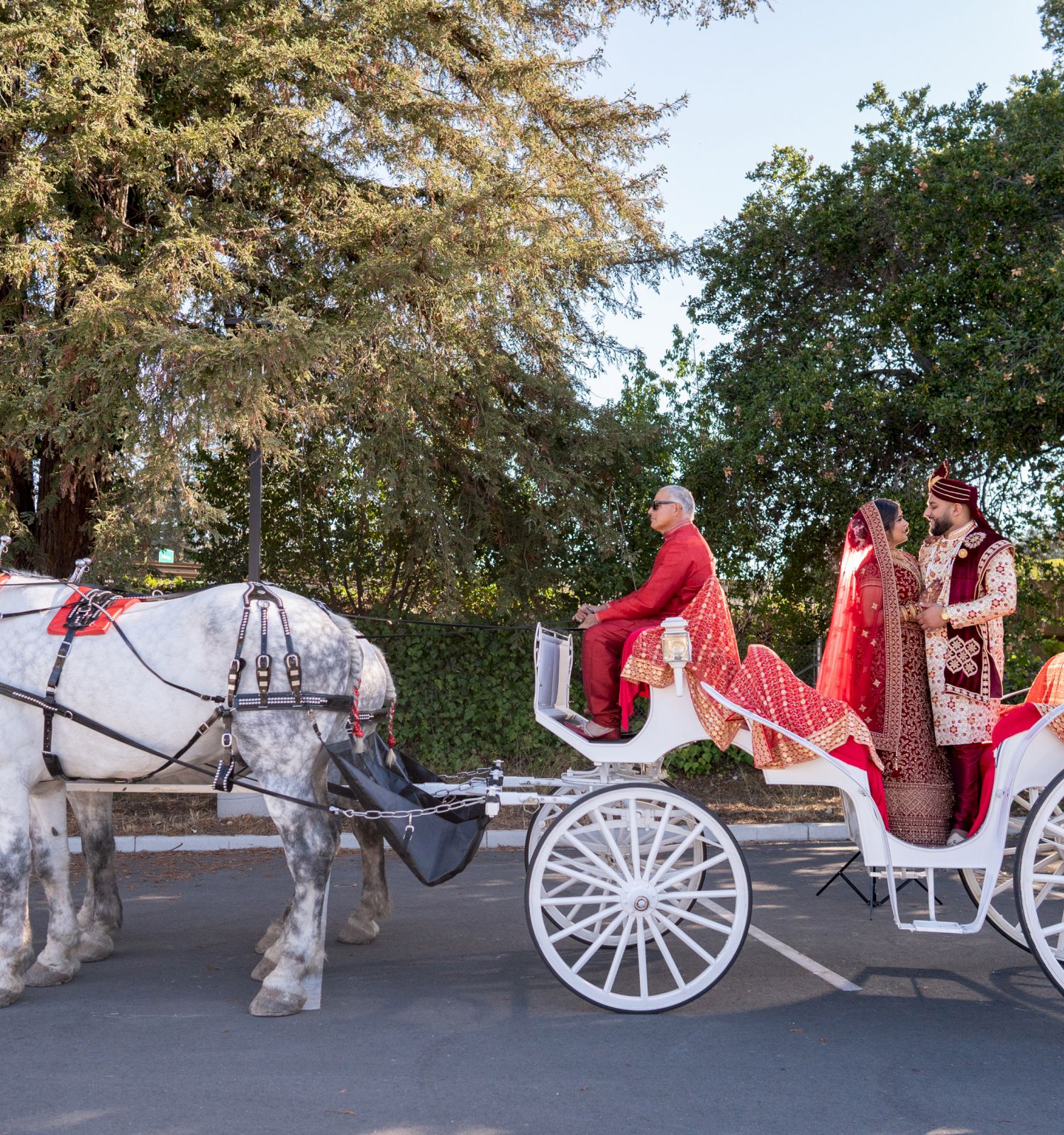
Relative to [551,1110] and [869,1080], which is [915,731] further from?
[551,1110]

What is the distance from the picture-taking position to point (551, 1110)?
11.6 ft

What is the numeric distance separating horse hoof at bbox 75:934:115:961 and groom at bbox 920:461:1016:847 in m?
4.00

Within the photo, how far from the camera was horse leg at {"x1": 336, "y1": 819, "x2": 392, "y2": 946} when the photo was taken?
219 inches

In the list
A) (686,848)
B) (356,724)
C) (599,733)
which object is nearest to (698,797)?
(599,733)

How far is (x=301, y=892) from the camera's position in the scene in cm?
464

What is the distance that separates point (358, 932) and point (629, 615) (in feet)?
7.15

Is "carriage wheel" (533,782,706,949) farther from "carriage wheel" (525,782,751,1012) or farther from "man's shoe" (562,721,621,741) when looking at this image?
"man's shoe" (562,721,621,741)

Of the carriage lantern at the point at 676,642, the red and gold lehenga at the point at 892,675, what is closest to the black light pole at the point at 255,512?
the carriage lantern at the point at 676,642

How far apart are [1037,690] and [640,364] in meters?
6.18

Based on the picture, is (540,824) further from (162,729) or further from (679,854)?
(162,729)

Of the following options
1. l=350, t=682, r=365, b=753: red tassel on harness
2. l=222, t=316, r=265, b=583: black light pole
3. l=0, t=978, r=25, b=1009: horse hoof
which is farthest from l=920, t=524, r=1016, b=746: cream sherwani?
l=222, t=316, r=265, b=583: black light pole

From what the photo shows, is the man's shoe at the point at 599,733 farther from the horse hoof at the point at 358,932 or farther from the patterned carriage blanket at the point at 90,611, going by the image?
the patterned carriage blanket at the point at 90,611

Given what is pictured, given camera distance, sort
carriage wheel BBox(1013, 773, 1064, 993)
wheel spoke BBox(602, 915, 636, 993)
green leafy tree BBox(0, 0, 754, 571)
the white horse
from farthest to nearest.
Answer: green leafy tree BBox(0, 0, 754, 571), the white horse, wheel spoke BBox(602, 915, 636, 993), carriage wheel BBox(1013, 773, 1064, 993)

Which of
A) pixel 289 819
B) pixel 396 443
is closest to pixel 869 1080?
pixel 289 819
